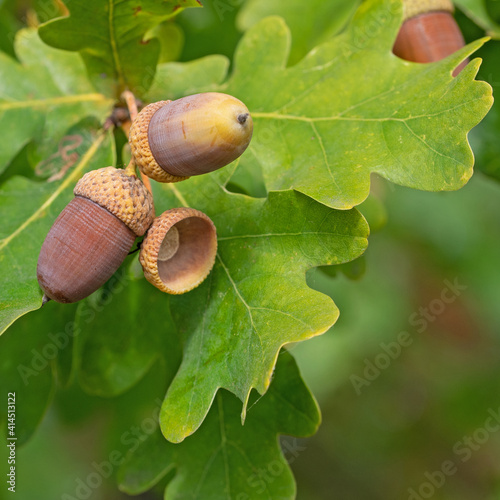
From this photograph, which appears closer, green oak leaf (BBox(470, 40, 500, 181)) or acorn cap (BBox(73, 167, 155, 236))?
acorn cap (BBox(73, 167, 155, 236))

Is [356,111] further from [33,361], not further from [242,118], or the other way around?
[33,361]

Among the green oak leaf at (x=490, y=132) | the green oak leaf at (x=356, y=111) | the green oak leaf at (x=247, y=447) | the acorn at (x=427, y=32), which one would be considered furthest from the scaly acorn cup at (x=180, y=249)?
the green oak leaf at (x=490, y=132)

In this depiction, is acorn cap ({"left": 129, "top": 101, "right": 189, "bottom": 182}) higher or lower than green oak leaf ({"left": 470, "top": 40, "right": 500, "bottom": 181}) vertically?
lower

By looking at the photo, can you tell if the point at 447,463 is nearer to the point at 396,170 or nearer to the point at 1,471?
the point at 1,471

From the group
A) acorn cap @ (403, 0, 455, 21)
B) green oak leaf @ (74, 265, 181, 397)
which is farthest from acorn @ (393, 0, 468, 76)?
green oak leaf @ (74, 265, 181, 397)

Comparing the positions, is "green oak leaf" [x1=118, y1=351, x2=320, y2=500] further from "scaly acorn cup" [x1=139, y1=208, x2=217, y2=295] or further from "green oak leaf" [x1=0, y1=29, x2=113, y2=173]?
"green oak leaf" [x1=0, y1=29, x2=113, y2=173]

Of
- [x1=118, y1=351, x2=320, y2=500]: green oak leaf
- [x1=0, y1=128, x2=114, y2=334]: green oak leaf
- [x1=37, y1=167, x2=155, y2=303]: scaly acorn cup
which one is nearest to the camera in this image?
[x1=37, y1=167, x2=155, y2=303]: scaly acorn cup
